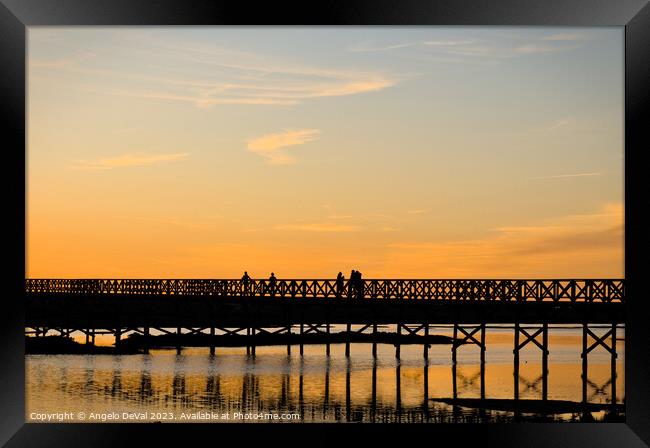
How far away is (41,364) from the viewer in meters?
45.2

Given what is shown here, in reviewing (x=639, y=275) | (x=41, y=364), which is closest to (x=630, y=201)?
(x=639, y=275)

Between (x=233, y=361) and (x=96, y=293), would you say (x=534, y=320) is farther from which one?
(x=96, y=293)

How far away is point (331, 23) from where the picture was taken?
42.3 ft

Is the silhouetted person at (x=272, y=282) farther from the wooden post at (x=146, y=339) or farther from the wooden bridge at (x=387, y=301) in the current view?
the wooden post at (x=146, y=339)

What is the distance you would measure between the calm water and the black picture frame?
14.7 meters

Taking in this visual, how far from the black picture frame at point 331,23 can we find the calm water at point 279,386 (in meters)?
14.7

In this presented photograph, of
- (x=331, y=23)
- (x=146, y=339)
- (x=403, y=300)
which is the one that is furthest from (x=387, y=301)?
(x=331, y=23)

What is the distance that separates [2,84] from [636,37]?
27.7 feet

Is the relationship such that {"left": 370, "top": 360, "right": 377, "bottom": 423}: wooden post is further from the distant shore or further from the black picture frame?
the black picture frame

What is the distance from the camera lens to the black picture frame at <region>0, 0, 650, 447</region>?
12.5 metres

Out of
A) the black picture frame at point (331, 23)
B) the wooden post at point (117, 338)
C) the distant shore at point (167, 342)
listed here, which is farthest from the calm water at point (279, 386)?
the black picture frame at point (331, 23)

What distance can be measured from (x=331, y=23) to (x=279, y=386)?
974 inches

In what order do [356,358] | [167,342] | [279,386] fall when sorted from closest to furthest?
→ [279,386] < [356,358] < [167,342]

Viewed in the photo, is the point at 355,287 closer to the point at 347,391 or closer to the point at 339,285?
the point at 339,285
